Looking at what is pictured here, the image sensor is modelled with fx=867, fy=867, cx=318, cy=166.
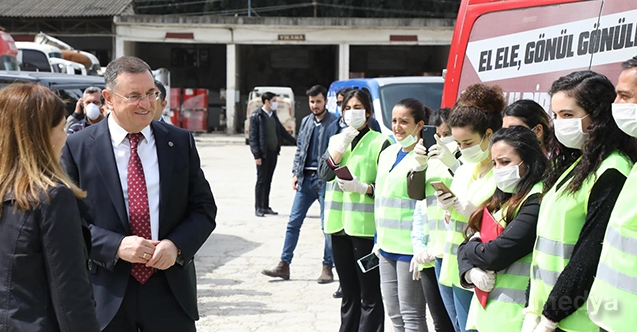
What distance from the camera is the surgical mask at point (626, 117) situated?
292 cm

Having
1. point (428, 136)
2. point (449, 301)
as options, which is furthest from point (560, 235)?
point (428, 136)

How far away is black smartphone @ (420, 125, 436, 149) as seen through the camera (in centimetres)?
520

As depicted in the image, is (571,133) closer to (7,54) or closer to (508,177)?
(508,177)

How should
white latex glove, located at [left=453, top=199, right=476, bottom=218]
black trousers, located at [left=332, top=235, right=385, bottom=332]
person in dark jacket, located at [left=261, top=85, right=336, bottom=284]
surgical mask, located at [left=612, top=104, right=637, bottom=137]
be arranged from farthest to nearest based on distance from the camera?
person in dark jacket, located at [left=261, top=85, right=336, bottom=284], black trousers, located at [left=332, top=235, right=385, bottom=332], white latex glove, located at [left=453, top=199, right=476, bottom=218], surgical mask, located at [left=612, top=104, right=637, bottom=137]

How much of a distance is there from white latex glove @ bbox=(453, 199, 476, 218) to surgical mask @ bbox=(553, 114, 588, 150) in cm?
94

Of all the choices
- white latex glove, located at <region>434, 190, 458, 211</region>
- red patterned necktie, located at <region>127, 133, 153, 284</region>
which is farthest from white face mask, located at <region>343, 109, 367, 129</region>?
red patterned necktie, located at <region>127, 133, 153, 284</region>

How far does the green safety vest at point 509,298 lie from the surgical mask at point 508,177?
111 mm

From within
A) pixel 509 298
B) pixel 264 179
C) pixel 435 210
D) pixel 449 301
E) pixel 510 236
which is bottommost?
pixel 264 179

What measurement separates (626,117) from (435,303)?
7.42 feet

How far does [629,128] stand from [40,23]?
40166 mm

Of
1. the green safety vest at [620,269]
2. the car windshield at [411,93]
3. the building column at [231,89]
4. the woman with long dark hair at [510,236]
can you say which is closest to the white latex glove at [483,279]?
the woman with long dark hair at [510,236]

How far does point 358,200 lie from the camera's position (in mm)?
6254

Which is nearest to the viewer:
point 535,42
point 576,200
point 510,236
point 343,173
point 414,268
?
point 576,200

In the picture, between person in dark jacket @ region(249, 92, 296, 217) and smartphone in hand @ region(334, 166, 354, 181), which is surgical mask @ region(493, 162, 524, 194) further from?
person in dark jacket @ region(249, 92, 296, 217)
